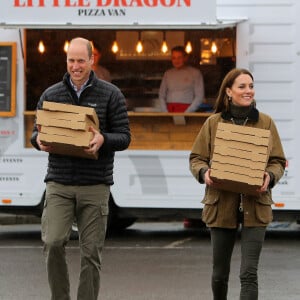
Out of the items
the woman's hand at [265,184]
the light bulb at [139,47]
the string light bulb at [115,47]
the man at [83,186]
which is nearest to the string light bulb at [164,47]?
the light bulb at [139,47]

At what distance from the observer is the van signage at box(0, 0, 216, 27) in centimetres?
1209

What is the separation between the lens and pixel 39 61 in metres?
13.0

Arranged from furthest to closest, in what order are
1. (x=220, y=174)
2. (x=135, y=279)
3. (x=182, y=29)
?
(x=182, y=29), (x=135, y=279), (x=220, y=174)

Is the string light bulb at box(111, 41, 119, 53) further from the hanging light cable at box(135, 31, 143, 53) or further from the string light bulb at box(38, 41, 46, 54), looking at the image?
the string light bulb at box(38, 41, 46, 54)

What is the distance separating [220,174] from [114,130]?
0.85 metres

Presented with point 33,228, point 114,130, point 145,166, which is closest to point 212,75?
point 145,166

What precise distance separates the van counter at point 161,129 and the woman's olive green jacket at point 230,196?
5.88 metres

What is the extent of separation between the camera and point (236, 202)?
664 cm

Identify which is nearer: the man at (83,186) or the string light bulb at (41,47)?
the man at (83,186)

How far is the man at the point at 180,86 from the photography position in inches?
511

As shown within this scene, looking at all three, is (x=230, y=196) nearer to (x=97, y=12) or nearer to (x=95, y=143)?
(x=95, y=143)

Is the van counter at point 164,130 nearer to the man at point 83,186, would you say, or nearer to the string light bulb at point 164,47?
the string light bulb at point 164,47

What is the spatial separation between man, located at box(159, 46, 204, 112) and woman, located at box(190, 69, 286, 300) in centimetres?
607

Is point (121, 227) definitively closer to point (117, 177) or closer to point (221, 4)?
point (117, 177)
